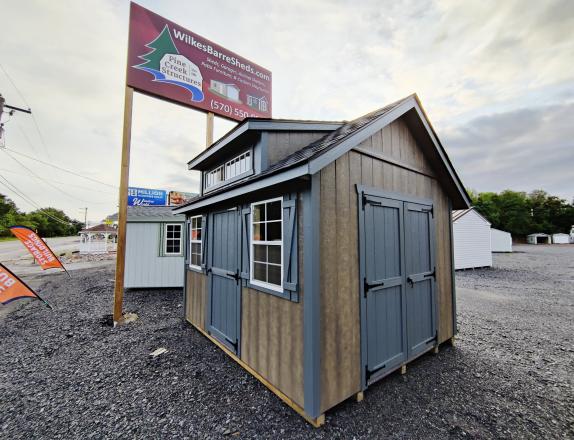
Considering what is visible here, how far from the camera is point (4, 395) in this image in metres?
3.10

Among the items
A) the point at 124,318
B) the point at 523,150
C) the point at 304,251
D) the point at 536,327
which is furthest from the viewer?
the point at 523,150

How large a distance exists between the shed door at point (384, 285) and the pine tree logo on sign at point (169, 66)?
5927mm

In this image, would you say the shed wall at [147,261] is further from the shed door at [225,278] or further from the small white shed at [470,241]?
the small white shed at [470,241]

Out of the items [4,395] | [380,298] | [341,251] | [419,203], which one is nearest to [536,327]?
[419,203]

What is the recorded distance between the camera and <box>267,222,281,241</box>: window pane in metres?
3.03

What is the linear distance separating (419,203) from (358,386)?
118 inches

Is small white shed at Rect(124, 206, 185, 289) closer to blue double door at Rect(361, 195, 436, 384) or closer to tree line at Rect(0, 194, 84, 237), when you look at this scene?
blue double door at Rect(361, 195, 436, 384)

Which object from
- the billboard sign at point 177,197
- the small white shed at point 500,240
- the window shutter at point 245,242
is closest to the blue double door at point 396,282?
the window shutter at point 245,242

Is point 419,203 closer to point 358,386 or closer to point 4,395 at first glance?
point 358,386

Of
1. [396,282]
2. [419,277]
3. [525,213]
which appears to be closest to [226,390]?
[396,282]

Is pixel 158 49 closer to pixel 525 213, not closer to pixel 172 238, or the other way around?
pixel 172 238

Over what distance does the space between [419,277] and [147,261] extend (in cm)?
933

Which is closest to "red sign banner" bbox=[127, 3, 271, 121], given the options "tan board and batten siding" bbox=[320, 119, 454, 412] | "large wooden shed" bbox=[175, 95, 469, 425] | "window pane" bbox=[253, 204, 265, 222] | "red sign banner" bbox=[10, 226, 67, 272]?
"large wooden shed" bbox=[175, 95, 469, 425]

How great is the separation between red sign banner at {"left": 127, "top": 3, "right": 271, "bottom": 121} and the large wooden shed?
8.30 feet
